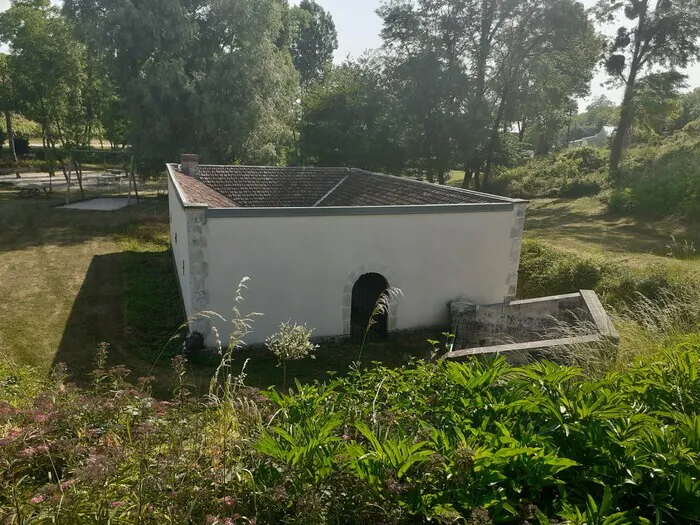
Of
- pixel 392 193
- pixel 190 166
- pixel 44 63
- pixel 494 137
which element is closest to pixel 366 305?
pixel 392 193

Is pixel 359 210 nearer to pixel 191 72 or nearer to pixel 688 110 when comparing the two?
pixel 191 72

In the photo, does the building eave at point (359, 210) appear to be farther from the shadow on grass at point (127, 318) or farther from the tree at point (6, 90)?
the tree at point (6, 90)

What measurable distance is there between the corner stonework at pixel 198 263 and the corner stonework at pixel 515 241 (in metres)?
7.92

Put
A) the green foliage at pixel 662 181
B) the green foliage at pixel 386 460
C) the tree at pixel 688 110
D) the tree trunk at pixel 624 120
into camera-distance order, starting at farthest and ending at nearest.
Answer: the tree at pixel 688 110, the tree trunk at pixel 624 120, the green foliage at pixel 662 181, the green foliage at pixel 386 460

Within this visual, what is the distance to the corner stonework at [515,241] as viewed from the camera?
511 inches

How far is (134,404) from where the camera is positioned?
12.1ft

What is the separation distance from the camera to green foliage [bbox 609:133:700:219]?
19.5 meters

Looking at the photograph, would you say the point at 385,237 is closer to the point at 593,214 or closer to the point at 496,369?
the point at 496,369

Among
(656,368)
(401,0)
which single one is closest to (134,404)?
(656,368)

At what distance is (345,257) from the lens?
12.0 meters

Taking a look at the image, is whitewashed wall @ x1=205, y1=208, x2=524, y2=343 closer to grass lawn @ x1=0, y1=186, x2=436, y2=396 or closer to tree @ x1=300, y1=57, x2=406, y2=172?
grass lawn @ x1=0, y1=186, x2=436, y2=396

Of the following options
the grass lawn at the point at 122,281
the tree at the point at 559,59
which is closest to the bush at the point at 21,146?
the grass lawn at the point at 122,281

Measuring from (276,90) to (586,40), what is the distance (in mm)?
17821

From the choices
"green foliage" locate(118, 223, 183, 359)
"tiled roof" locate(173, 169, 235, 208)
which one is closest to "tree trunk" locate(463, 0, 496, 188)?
"tiled roof" locate(173, 169, 235, 208)
